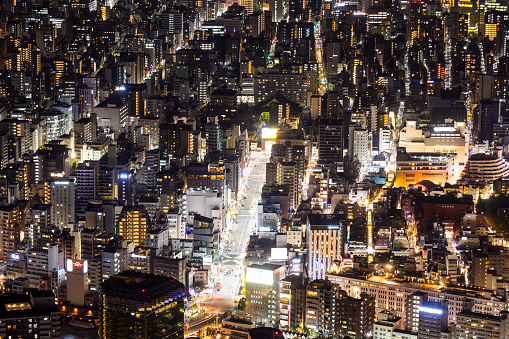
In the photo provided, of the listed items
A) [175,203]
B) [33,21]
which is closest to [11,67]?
[33,21]

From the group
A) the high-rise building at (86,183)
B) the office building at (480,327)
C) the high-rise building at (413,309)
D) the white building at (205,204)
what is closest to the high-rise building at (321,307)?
the high-rise building at (413,309)

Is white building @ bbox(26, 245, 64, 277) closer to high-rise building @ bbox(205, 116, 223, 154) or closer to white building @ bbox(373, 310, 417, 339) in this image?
white building @ bbox(373, 310, 417, 339)

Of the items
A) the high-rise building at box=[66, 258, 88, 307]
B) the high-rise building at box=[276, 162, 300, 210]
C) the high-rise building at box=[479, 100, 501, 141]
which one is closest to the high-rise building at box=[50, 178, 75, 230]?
the high-rise building at box=[66, 258, 88, 307]

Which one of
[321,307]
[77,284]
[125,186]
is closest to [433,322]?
[321,307]

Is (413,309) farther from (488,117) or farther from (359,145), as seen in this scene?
(488,117)

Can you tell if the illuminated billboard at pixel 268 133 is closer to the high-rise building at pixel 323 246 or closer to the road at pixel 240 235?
the road at pixel 240 235
